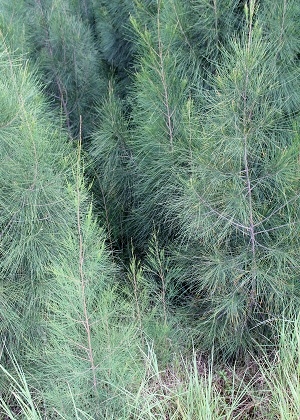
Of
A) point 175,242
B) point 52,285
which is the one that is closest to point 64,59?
point 175,242

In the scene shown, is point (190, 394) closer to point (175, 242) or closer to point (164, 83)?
point (175, 242)

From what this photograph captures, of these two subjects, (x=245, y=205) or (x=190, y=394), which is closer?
(x=190, y=394)

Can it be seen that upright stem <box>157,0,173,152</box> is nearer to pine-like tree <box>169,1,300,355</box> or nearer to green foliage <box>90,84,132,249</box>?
pine-like tree <box>169,1,300,355</box>

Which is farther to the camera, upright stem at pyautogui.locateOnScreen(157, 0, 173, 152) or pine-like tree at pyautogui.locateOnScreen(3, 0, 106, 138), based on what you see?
pine-like tree at pyautogui.locateOnScreen(3, 0, 106, 138)

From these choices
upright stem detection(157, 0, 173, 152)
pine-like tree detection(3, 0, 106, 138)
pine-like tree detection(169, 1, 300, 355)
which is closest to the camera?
pine-like tree detection(169, 1, 300, 355)

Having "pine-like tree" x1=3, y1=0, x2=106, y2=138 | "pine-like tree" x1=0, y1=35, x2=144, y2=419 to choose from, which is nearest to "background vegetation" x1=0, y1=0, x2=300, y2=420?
"pine-like tree" x1=0, y1=35, x2=144, y2=419

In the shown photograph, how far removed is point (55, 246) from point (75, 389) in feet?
1.98

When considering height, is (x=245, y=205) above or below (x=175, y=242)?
above

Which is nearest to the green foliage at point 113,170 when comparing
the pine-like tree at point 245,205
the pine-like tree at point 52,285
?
the pine-like tree at point 52,285

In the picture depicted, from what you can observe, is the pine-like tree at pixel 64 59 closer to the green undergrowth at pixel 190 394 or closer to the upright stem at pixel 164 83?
the upright stem at pixel 164 83

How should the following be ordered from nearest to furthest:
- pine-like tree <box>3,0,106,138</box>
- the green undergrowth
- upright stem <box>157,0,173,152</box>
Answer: the green undergrowth < upright stem <box>157,0,173,152</box> < pine-like tree <box>3,0,106,138</box>

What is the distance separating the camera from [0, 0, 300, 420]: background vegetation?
5.41ft

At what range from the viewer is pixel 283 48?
209 centimetres

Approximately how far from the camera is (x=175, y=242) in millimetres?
2424
